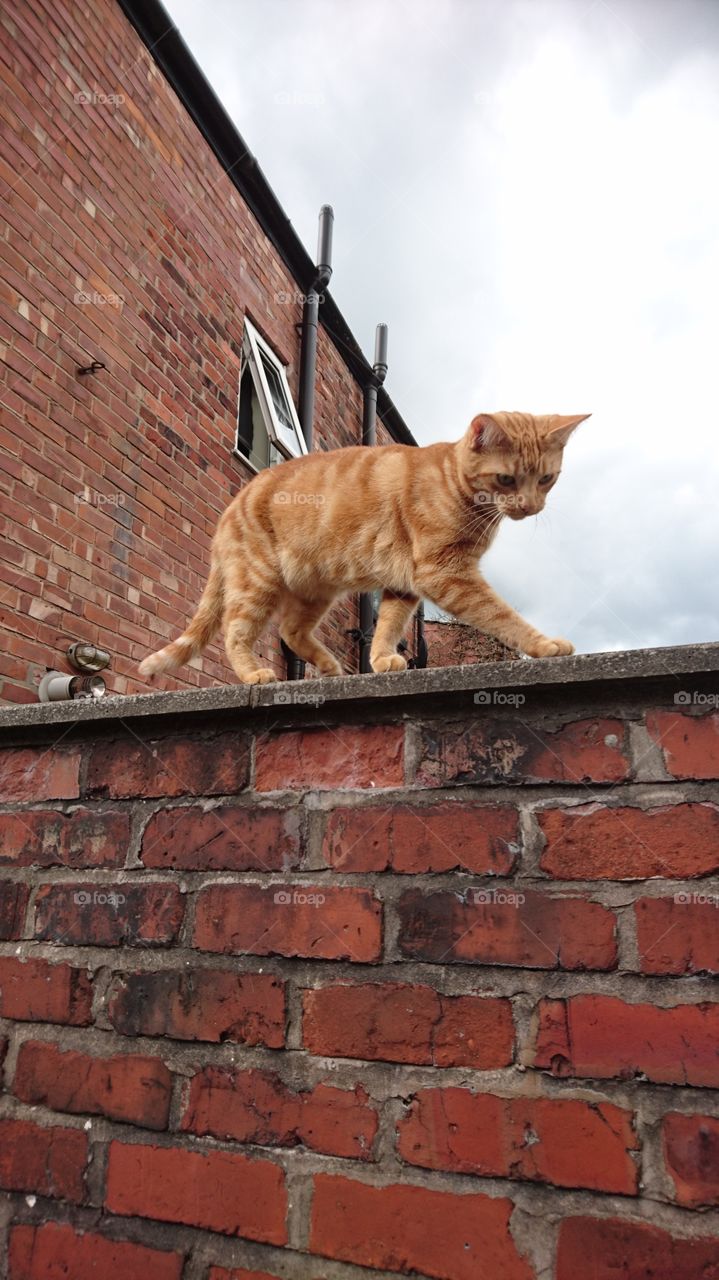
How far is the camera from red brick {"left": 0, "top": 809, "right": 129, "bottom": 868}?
1413 mm

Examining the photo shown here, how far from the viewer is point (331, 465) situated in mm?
2631

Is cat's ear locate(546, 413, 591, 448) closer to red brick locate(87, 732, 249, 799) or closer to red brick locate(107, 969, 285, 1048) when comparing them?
red brick locate(87, 732, 249, 799)

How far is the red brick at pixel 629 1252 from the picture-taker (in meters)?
0.94

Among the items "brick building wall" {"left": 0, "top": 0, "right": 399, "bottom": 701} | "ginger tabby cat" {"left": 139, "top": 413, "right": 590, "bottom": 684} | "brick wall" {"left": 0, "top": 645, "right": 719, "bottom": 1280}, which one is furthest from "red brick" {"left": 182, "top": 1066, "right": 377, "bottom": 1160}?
"brick building wall" {"left": 0, "top": 0, "right": 399, "bottom": 701}

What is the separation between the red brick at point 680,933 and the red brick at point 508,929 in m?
0.05

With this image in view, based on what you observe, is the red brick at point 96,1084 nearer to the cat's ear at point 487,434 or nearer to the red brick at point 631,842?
the red brick at point 631,842

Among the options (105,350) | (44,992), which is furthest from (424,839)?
(105,350)

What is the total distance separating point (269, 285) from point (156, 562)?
3264 millimetres

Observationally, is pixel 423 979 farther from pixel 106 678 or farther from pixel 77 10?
pixel 77 10

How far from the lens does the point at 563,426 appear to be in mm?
2303

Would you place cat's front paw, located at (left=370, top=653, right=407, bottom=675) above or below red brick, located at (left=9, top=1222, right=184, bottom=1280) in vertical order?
above


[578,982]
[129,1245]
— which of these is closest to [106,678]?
[129,1245]

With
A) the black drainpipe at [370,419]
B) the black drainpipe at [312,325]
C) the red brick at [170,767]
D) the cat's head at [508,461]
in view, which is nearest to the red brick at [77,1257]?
the red brick at [170,767]

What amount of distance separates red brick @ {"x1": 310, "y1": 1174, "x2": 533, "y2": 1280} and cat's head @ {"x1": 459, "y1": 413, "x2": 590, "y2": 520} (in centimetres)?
174
